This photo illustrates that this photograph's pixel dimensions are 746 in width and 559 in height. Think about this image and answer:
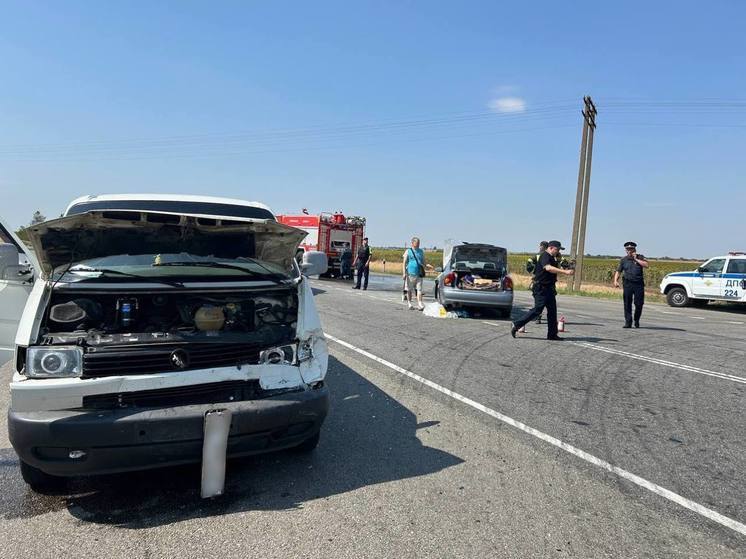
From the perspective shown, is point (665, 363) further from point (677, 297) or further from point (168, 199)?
point (677, 297)

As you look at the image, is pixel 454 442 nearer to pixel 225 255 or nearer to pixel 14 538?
pixel 225 255

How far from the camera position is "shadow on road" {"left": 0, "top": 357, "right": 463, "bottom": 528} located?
3.39 meters

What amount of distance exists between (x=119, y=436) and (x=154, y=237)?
1788mm

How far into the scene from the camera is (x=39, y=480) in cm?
352

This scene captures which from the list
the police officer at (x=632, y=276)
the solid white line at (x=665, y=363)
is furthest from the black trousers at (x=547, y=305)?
the police officer at (x=632, y=276)

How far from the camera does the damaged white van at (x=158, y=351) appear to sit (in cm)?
319

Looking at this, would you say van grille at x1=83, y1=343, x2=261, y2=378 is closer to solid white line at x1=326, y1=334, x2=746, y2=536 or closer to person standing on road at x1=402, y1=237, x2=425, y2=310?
solid white line at x1=326, y1=334, x2=746, y2=536

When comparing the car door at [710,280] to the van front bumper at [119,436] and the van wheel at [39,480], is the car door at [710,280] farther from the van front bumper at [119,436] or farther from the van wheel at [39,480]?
the van wheel at [39,480]

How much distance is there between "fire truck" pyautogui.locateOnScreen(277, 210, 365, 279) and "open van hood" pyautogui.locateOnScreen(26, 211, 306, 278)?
22968mm

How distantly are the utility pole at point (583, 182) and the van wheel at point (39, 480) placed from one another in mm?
24863

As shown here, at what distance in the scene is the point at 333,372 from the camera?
6.93 m

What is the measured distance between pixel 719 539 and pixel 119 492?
12.2ft

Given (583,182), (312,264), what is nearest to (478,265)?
(312,264)

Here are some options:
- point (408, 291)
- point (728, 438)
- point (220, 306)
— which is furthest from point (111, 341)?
point (408, 291)
